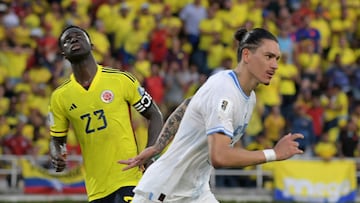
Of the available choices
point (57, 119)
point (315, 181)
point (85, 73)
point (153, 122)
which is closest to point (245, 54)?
point (153, 122)

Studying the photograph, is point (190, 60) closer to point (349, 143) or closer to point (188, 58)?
point (188, 58)

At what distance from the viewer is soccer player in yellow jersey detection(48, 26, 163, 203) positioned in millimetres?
9328

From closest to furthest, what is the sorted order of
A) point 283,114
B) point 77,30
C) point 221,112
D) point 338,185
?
point 221,112 < point 77,30 < point 338,185 < point 283,114

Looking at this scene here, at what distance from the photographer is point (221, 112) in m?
7.33

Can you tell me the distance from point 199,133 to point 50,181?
1102 cm

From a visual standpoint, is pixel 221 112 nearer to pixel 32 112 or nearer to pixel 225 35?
pixel 32 112

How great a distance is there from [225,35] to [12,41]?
14.7 ft

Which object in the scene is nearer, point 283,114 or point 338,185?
point 338,185

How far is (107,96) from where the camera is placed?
941 cm

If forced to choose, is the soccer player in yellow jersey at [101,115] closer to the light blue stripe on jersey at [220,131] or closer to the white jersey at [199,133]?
the white jersey at [199,133]

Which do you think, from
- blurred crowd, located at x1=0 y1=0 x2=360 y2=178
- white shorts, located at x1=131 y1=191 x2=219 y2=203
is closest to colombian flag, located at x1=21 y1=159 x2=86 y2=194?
blurred crowd, located at x1=0 y1=0 x2=360 y2=178

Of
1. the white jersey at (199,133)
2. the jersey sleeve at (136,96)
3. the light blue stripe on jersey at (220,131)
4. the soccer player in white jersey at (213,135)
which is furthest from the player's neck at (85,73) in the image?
the light blue stripe on jersey at (220,131)

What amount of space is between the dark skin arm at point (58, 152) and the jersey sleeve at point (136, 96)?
0.81m

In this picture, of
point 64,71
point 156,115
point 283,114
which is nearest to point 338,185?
point 283,114
